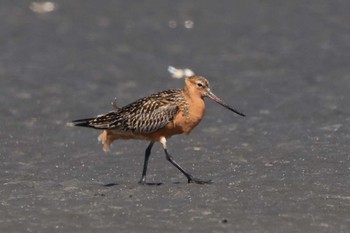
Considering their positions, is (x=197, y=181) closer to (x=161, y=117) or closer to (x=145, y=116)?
(x=161, y=117)

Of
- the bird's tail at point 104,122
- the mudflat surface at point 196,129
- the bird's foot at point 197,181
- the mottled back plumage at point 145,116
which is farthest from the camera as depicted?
the bird's tail at point 104,122

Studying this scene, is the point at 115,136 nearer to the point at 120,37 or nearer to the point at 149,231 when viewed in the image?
the point at 149,231

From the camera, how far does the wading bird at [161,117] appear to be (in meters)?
12.3

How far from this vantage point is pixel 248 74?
17219mm

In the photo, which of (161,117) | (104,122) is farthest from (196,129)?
(161,117)

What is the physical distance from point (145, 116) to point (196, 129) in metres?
2.72

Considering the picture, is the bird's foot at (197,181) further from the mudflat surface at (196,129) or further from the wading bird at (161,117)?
the mudflat surface at (196,129)

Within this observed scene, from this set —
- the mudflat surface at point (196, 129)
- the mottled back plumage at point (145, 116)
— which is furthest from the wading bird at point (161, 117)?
the mudflat surface at point (196, 129)

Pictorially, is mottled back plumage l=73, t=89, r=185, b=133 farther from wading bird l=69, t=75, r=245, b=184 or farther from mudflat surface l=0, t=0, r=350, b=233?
mudflat surface l=0, t=0, r=350, b=233

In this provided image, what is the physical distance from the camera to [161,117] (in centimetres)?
1231

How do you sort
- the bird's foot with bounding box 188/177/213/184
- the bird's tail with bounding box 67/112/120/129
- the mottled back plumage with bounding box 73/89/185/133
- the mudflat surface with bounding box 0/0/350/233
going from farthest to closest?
the bird's tail with bounding box 67/112/120/129
the mottled back plumage with bounding box 73/89/185/133
the bird's foot with bounding box 188/177/213/184
the mudflat surface with bounding box 0/0/350/233

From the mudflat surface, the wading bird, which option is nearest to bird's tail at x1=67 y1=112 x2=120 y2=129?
the wading bird

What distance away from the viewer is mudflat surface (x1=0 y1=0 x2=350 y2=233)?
10.8 metres

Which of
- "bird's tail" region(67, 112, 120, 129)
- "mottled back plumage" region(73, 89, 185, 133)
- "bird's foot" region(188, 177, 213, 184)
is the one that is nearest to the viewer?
"bird's foot" region(188, 177, 213, 184)
